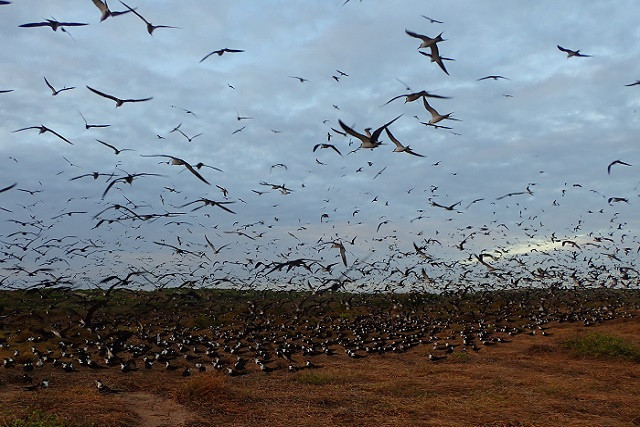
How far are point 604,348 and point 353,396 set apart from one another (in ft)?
41.8

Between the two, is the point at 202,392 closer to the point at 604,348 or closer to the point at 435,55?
the point at 435,55

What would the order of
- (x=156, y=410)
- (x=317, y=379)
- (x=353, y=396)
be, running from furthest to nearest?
(x=317, y=379)
(x=353, y=396)
(x=156, y=410)

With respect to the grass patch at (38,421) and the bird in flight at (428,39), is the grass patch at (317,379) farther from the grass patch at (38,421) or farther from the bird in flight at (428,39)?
the bird in flight at (428,39)

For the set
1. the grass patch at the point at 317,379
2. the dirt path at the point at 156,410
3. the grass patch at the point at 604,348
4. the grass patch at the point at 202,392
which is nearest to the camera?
the dirt path at the point at 156,410

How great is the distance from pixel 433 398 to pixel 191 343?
1386 centimetres

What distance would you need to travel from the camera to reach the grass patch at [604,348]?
19.5 meters

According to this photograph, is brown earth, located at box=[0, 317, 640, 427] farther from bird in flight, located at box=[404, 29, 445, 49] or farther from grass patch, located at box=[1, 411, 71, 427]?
bird in flight, located at box=[404, 29, 445, 49]

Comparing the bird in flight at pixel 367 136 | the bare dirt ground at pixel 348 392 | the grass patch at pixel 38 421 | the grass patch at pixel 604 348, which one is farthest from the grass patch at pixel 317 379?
the grass patch at pixel 604 348

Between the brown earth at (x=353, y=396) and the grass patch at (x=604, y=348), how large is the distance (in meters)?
0.45

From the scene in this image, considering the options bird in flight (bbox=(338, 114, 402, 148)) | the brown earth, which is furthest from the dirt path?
bird in flight (bbox=(338, 114, 402, 148))

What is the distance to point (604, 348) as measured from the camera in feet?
65.1

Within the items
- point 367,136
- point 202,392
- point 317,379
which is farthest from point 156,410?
point 367,136

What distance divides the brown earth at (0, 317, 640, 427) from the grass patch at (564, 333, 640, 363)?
1.49 feet

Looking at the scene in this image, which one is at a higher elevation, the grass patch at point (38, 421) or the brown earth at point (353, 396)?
the grass patch at point (38, 421)
